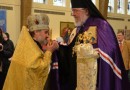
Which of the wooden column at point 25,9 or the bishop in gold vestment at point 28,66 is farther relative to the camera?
the wooden column at point 25,9

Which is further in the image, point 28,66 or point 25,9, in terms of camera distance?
point 25,9

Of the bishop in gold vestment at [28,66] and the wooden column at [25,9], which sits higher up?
the wooden column at [25,9]

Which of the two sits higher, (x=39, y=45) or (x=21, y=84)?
(x=39, y=45)

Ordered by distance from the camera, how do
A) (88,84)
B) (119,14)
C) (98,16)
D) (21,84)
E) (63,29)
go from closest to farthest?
(21,84), (88,84), (98,16), (63,29), (119,14)

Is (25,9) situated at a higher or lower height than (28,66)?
higher

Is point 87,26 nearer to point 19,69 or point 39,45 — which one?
point 39,45

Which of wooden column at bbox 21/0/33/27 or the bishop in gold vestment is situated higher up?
wooden column at bbox 21/0/33/27

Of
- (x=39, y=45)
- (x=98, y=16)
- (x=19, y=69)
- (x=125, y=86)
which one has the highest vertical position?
(x=98, y=16)

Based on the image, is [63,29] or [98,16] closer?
[98,16]

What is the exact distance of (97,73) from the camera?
3.57 meters

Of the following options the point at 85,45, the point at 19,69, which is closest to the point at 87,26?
the point at 85,45

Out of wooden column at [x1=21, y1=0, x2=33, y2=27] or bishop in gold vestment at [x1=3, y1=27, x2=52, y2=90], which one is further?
wooden column at [x1=21, y1=0, x2=33, y2=27]

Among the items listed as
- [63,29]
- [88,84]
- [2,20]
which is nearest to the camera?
[88,84]

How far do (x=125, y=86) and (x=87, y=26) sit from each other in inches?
33.8
